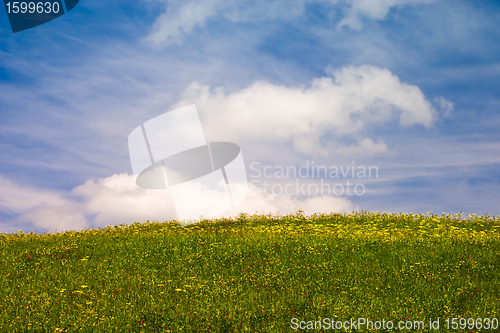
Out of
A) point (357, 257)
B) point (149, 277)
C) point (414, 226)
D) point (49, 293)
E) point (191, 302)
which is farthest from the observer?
point (414, 226)

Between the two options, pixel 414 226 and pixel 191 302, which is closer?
pixel 191 302

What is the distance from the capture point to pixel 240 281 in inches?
387

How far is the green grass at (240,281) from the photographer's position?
778 centimetres

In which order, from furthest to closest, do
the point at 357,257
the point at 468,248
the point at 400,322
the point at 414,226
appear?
the point at 414,226, the point at 468,248, the point at 357,257, the point at 400,322

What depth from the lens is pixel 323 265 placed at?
10.6 m

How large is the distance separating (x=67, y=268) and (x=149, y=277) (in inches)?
122

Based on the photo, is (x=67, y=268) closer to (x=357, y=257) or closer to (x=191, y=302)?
(x=191, y=302)

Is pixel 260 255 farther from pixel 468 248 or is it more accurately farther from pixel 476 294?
pixel 468 248

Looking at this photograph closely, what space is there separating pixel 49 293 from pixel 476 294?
1031 cm

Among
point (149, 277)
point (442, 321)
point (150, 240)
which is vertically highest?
point (150, 240)

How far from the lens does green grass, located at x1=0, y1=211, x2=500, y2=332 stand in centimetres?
778

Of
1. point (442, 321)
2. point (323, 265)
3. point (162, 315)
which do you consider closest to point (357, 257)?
point (323, 265)

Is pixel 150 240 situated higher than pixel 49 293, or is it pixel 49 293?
pixel 150 240

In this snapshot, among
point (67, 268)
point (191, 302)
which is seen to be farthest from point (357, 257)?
point (67, 268)
